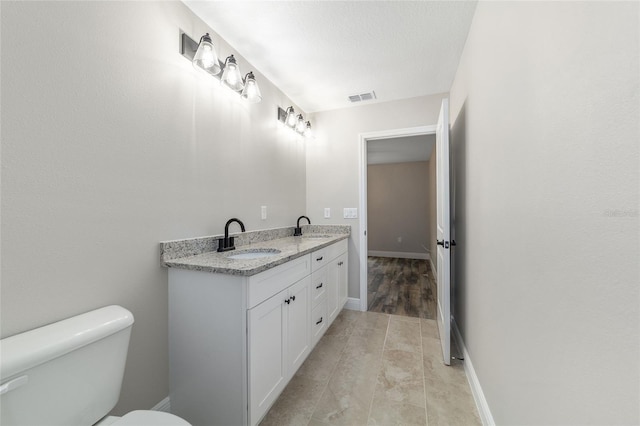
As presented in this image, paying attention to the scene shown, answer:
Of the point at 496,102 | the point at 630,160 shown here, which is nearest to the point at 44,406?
the point at 630,160

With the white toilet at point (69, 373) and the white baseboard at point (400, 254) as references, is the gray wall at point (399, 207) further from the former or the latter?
the white toilet at point (69, 373)

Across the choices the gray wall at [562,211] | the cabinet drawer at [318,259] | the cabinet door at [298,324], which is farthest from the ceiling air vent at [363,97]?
the cabinet door at [298,324]

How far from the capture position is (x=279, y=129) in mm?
2512

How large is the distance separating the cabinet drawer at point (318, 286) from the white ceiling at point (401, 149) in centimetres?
232

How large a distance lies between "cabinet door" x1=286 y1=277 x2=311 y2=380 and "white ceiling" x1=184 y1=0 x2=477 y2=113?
5.63 ft

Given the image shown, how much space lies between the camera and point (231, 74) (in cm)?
168

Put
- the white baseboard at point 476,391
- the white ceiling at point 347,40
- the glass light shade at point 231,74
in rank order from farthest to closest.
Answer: the glass light shade at point 231,74 → the white ceiling at point 347,40 → the white baseboard at point 476,391

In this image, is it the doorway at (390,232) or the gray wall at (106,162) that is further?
the doorway at (390,232)

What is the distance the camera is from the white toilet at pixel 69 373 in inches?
28.5

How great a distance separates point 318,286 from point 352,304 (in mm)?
1104

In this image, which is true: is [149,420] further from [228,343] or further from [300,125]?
[300,125]

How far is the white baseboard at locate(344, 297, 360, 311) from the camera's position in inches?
114

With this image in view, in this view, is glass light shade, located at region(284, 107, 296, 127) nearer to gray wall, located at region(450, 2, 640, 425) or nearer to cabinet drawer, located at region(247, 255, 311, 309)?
cabinet drawer, located at region(247, 255, 311, 309)

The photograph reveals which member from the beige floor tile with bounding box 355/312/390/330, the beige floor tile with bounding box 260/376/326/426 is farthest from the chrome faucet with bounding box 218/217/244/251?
the beige floor tile with bounding box 355/312/390/330
